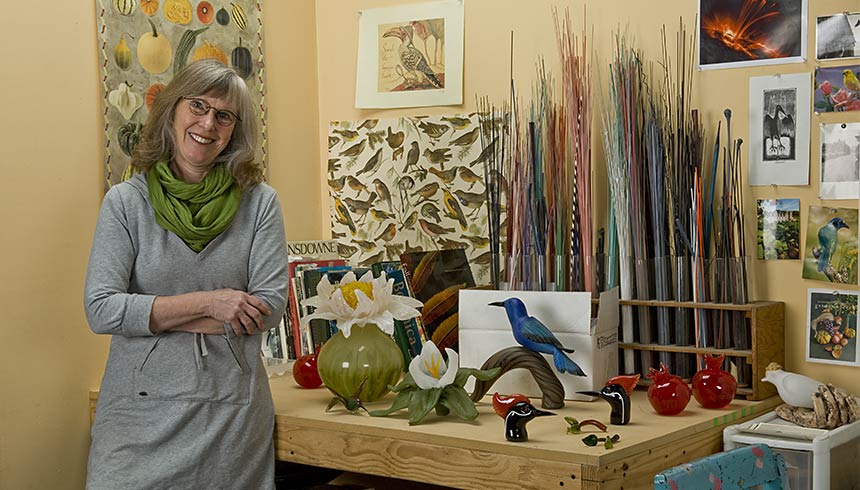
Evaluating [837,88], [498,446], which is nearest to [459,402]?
[498,446]

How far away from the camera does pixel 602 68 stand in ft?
7.66

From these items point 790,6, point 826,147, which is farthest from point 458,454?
point 790,6

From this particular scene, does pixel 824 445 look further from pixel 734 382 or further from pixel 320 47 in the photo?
pixel 320 47

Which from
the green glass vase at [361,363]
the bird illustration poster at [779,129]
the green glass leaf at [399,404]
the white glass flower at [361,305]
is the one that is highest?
the bird illustration poster at [779,129]

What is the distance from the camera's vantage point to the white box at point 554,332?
2.01 m

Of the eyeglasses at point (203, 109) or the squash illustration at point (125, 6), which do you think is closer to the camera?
the eyeglasses at point (203, 109)

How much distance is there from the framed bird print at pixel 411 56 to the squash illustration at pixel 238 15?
12.5 inches

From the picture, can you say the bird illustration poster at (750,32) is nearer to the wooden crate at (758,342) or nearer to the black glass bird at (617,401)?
the wooden crate at (758,342)

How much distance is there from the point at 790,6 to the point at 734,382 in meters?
0.78

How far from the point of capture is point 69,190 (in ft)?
7.16

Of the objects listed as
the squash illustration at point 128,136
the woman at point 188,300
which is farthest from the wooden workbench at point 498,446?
the squash illustration at point 128,136

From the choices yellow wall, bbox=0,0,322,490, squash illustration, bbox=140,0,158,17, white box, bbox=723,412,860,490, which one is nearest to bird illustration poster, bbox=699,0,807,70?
white box, bbox=723,412,860,490

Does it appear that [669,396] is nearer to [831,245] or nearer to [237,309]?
[831,245]

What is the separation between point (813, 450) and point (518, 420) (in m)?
0.54
